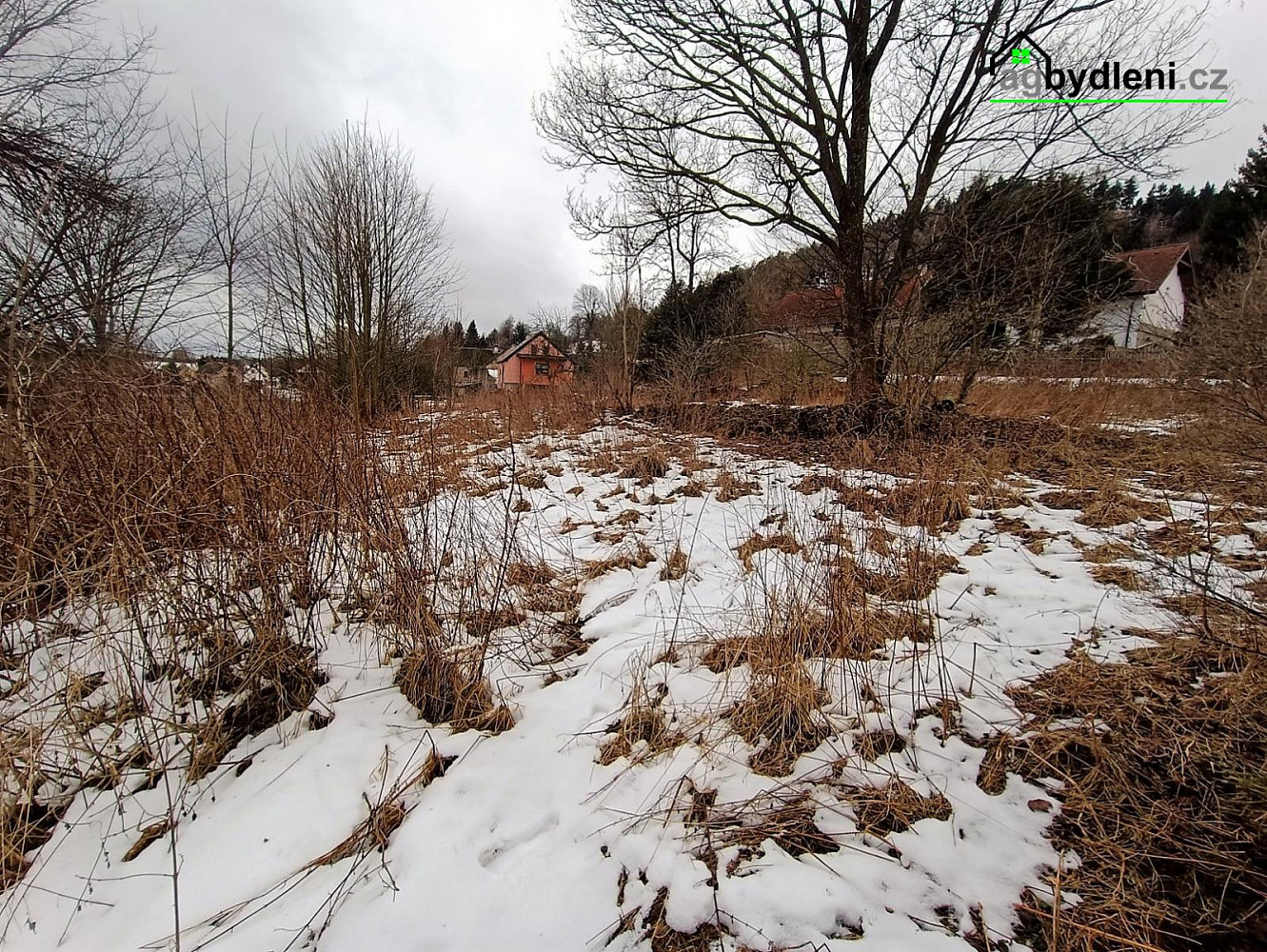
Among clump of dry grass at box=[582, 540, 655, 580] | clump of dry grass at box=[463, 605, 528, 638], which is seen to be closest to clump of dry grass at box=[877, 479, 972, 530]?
clump of dry grass at box=[582, 540, 655, 580]

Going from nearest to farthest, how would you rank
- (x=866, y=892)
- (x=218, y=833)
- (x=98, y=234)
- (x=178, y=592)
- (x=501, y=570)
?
(x=866, y=892), (x=218, y=833), (x=178, y=592), (x=501, y=570), (x=98, y=234)

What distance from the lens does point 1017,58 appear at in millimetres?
5566

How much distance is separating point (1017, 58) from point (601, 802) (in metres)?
8.69

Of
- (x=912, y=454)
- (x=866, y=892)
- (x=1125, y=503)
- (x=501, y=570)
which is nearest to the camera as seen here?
(x=866, y=892)

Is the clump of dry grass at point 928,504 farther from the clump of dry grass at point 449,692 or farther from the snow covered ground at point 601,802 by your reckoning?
the clump of dry grass at point 449,692

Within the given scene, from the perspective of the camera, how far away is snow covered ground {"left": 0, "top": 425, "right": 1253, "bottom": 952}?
108 cm

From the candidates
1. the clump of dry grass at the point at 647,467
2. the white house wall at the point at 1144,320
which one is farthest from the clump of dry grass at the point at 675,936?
the white house wall at the point at 1144,320

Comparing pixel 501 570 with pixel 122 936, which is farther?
pixel 501 570

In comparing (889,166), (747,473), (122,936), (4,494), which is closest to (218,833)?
(122,936)

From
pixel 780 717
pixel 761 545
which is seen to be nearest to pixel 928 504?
pixel 761 545

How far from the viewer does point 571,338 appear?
28266 millimetres

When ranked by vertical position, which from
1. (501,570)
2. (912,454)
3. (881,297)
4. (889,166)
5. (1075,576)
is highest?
(889,166)

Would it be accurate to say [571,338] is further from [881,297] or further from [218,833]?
[218,833]

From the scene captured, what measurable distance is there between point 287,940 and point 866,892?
1342 millimetres
